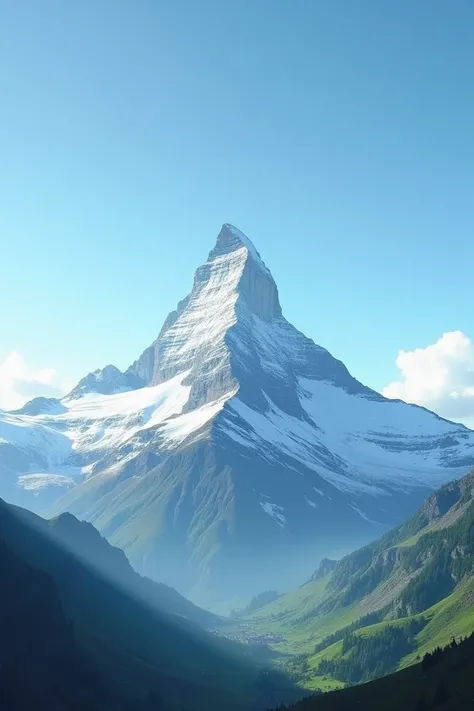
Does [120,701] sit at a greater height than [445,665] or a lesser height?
lesser

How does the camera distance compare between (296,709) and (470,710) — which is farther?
(296,709)

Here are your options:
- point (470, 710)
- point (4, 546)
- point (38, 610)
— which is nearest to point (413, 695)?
point (470, 710)

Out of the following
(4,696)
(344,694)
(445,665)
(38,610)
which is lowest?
(4,696)

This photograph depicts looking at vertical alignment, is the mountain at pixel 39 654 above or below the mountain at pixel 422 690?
below

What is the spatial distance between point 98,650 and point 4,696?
171 feet

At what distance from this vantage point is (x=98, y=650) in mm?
190125

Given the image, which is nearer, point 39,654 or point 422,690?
point 422,690

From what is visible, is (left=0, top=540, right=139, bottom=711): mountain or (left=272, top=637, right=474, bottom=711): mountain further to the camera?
(left=0, top=540, right=139, bottom=711): mountain

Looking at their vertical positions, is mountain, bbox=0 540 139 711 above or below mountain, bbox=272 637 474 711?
below

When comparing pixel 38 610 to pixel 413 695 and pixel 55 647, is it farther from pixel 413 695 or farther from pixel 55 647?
pixel 413 695

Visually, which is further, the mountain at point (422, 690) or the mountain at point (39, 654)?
the mountain at point (39, 654)

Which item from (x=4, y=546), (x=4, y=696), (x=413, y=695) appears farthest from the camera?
(x=4, y=546)

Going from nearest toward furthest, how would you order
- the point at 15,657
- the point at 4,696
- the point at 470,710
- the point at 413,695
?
the point at 470,710 < the point at 413,695 < the point at 4,696 < the point at 15,657

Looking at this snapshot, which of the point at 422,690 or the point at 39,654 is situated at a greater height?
the point at 422,690
